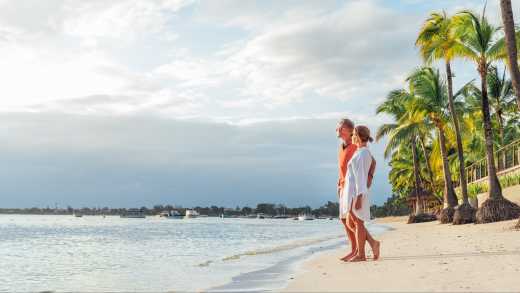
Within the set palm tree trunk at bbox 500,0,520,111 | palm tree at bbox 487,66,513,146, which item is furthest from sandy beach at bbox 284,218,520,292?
palm tree at bbox 487,66,513,146

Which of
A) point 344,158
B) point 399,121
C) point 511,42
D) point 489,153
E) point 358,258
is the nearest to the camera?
point 344,158

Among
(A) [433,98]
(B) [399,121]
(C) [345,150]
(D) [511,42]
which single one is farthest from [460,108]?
(C) [345,150]

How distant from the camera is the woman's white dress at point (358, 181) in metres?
8.76

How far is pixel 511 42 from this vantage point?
16375 millimetres

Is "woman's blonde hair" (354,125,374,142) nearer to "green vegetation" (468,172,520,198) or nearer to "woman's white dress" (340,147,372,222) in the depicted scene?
"woman's white dress" (340,147,372,222)

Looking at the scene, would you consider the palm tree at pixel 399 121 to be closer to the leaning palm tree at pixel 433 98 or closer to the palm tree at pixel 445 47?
the leaning palm tree at pixel 433 98

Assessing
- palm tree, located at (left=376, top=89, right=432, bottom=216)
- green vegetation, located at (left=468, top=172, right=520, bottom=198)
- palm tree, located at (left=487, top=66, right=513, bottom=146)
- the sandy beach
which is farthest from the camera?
palm tree, located at (left=487, top=66, right=513, bottom=146)

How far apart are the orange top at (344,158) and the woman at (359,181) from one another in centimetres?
18

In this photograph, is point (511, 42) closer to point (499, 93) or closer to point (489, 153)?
point (489, 153)

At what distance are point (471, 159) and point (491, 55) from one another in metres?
32.4

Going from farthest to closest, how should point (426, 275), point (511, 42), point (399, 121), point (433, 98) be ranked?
point (399, 121), point (433, 98), point (511, 42), point (426, 275)

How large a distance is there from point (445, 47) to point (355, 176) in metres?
19.8

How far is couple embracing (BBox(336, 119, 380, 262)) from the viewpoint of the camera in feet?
28.8

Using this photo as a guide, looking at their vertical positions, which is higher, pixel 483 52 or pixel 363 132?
pixel 483 52
